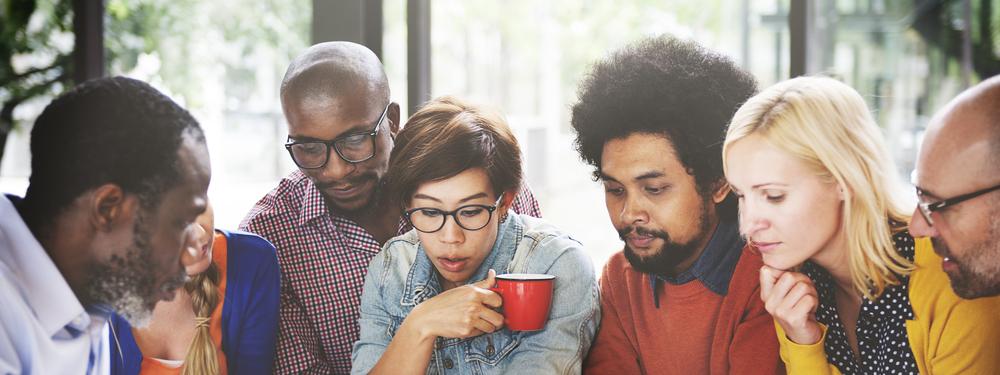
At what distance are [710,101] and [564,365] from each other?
21.8 inches

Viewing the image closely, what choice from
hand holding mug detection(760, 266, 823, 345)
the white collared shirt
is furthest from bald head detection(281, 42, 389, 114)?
hand holding mug detection(760, 266, 823, 345)

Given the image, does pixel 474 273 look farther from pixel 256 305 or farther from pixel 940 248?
pixel 940 248

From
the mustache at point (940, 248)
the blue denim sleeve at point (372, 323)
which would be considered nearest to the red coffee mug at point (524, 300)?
the blue denim sleeve at point (372, 323)

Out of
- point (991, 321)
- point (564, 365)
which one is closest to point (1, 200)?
point (564, 365)

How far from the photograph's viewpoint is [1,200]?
1223 millimetres

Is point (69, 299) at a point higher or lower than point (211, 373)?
higher

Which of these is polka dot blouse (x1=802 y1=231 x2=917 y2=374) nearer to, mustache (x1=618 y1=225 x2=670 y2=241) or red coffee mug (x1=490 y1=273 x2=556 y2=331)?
mustache (x1=618 y1=225 x2=670 y2=241)

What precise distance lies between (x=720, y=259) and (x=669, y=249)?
3.8 inches

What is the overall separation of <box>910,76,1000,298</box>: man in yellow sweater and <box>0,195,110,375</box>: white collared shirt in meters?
1.28

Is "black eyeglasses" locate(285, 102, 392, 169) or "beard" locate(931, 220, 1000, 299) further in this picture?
"black eyeglasses" locate(285, 102, 392, 169)

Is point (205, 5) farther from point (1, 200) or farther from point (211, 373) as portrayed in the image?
point (1, 200)

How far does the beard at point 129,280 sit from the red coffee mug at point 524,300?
0.57m

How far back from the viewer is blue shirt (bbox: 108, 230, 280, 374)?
66.4 inches

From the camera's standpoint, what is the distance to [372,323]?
5.51 feet
